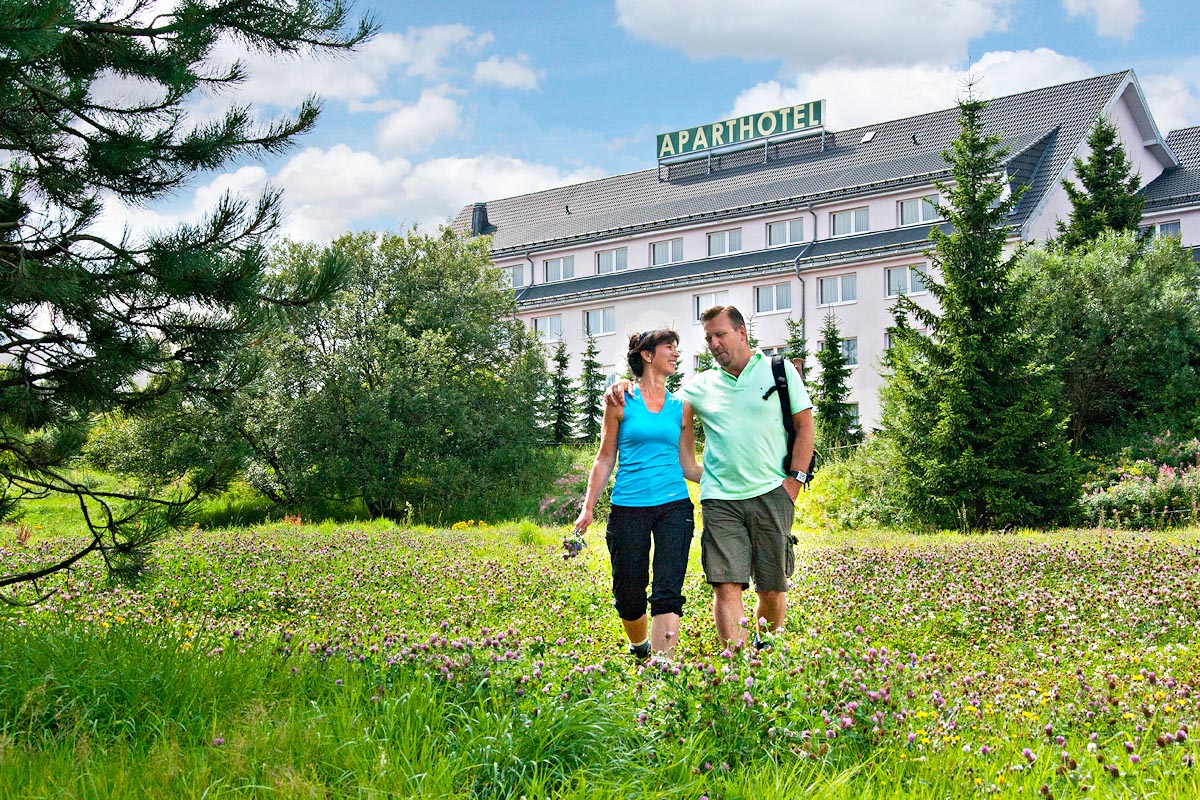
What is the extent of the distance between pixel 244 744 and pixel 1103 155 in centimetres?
3377

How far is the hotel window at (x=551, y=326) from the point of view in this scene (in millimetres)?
51125

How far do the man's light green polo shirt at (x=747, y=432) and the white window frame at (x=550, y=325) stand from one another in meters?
44.4

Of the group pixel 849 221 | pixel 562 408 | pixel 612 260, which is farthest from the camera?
pixel 612 260

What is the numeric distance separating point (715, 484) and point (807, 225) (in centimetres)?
4062

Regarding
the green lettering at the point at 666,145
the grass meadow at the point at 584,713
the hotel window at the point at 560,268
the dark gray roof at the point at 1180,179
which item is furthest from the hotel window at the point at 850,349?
the grass meadow at the point at 584,713

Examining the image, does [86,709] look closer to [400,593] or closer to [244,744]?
[244,744]

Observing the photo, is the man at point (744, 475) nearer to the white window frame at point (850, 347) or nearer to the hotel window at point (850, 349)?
the hotel window at point (850, 349)

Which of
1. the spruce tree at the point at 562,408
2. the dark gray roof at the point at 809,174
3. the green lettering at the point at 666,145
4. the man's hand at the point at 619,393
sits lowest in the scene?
the man's hand at the point at 619,393

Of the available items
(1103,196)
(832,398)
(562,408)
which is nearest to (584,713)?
(1103,196)

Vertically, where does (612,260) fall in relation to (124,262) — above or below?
above

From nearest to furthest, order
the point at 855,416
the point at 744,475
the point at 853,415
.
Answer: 1. the point at 744,475
2. the point at 855,416
3. the point at 853,415

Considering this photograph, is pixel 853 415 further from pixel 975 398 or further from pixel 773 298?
pixel 975 398

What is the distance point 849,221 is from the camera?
44812 millimetres

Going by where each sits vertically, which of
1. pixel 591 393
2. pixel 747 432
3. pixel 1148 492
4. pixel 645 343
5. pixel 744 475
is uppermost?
pixel 591 393
